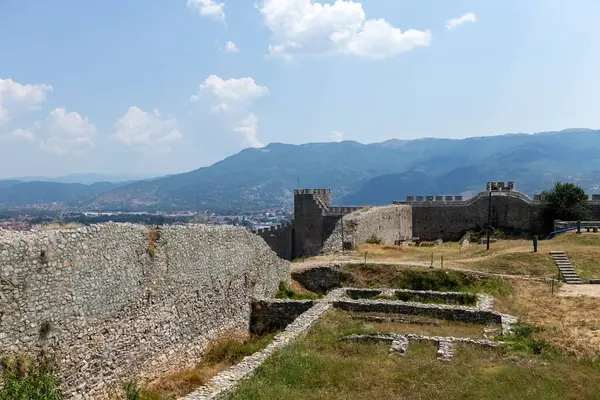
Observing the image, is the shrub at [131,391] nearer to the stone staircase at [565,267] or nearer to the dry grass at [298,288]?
the dry grass at [298,288]

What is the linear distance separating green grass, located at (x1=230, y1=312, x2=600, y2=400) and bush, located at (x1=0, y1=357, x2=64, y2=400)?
3.67 metres

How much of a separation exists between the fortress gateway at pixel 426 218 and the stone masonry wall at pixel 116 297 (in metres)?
28.7

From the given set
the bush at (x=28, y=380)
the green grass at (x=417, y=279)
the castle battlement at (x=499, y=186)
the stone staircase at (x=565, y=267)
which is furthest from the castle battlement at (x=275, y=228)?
the bush at (x=28, y=380)

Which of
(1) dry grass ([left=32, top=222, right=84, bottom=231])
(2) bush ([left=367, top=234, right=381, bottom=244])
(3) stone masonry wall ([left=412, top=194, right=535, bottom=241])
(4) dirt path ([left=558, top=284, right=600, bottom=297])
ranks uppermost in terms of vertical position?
(1) dry grass ([left=32, top=222, right=84, bottom=231])

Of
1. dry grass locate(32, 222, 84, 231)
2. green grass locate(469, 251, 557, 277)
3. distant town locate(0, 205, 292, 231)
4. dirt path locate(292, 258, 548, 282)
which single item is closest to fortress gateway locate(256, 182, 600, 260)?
distant town locate(0, 205, 292, 231)

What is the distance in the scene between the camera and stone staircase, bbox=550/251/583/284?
83.6 feet

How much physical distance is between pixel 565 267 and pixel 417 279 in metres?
7.66

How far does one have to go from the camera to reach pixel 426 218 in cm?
5025

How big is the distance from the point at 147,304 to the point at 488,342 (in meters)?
9.67

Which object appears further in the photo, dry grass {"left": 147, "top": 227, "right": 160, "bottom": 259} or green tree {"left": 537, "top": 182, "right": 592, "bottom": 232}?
green tree {"left": 537, "top": 182, "right": 592, "bottom": 232}

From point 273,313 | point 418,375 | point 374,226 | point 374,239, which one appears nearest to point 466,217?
point 374,226

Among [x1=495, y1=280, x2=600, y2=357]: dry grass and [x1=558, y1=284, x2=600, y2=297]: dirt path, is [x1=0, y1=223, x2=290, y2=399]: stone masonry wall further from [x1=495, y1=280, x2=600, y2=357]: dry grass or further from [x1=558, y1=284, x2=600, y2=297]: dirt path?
[x1=558, y1=284, x2=600, y2=297]: dirt path

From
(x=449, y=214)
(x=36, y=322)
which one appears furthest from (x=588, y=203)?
(x=36, y=322)

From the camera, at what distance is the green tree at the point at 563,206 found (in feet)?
141
